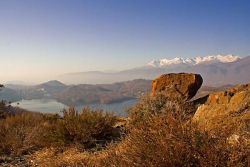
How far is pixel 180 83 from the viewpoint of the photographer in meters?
18.7

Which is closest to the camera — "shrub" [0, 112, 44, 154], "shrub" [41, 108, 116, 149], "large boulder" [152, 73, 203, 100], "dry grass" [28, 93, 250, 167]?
"dry grass" [28, 93, 250, 167]

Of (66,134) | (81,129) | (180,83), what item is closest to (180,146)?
(81,129)

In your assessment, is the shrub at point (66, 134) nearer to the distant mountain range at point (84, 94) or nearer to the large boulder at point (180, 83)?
the distant mountain range at point (84, 94)

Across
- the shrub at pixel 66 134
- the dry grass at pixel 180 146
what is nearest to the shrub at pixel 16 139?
the shrub at pixel 66 134

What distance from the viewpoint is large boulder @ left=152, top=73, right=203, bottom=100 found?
18391 millimetres

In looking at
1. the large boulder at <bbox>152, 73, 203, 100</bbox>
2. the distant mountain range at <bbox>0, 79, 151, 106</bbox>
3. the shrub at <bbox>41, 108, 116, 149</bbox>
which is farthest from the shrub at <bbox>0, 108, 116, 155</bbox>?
the large boulder at <bbox>152, 73, 203, 100</bbox>

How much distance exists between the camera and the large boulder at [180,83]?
60.3ft

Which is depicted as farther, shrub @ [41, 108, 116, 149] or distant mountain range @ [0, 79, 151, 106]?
distant mountain range @ [0, 79, 151, 106]

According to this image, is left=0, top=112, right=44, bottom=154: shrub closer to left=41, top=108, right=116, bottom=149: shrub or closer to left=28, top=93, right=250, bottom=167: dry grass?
left=41, top=108, right=116, bottom=149: shrub

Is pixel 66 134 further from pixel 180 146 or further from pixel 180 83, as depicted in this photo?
pixel 180 83

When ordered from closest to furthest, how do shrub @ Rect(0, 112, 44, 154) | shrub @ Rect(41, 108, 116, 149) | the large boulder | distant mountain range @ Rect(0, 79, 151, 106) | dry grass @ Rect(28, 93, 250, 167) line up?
dry grass @ Rect(28, 93, 250, 167) < shrub @ Rect(41, 108, 116, 149) < shrub @ Rect(0, 112, 44, 154) < the large boulder < distant mountain range @ Rect(0, 79, 151, 106)

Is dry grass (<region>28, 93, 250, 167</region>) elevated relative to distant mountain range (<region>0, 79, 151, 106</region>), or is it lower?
elevated

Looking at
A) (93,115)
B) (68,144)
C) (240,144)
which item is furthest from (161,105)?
(240,144)

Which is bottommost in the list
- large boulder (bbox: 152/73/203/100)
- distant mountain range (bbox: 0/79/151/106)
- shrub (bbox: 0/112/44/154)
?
distant mountain range (bbox: 0/79/151/106)
